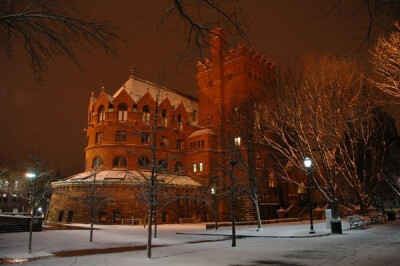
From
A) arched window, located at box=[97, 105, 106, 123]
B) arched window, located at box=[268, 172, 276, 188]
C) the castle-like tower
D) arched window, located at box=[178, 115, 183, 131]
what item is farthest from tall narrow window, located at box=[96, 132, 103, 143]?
arched window, located at box=[268, 172, 276, 188]

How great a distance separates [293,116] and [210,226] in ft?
45.5

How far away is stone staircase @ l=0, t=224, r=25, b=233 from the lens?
1086 inches

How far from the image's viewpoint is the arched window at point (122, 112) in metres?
47.6

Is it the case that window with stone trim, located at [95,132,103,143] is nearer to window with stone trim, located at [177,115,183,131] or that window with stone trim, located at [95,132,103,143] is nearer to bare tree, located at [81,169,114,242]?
bare tree, located at [81,169,114,242]

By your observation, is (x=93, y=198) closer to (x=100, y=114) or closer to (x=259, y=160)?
(x=100, y=114)

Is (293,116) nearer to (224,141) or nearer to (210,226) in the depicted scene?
(224,141)

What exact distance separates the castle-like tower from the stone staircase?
8664mm

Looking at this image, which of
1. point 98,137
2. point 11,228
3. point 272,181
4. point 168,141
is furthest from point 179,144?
point 11,228

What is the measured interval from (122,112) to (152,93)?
774 centimetres

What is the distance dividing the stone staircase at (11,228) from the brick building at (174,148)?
776 cm

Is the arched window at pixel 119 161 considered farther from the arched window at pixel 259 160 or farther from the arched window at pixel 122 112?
the arched window at pixel 259 160

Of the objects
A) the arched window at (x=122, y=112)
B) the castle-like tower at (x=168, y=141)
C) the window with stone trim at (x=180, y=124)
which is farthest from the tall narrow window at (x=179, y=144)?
the arched window at (x=122, y=112)

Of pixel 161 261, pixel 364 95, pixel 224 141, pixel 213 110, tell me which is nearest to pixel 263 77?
pixel 213 110

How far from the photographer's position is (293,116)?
2308 centimetres
